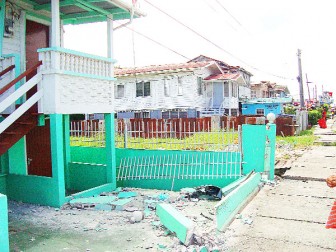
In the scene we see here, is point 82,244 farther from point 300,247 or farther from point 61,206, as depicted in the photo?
point 300,247

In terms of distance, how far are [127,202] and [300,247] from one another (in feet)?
12.5

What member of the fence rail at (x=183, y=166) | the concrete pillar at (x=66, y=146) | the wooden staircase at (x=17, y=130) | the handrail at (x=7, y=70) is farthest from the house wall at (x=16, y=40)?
the fence rail at (x=183, y=166)

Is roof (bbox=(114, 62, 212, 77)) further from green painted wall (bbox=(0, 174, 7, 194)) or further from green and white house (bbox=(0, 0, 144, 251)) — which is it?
green painted wall (bbox=(0, 174, 7, 194))

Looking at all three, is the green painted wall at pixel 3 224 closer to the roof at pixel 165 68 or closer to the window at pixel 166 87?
the roof at pixel 165 68

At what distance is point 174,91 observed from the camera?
26234mm

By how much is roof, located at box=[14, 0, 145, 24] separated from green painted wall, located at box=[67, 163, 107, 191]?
4.03 meters

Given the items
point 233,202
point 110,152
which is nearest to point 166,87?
point 110,152

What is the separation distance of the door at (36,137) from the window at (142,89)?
737 inches

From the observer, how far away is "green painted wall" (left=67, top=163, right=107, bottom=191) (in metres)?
8.88

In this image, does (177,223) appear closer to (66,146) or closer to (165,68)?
(66,146)

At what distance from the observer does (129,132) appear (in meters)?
9.20

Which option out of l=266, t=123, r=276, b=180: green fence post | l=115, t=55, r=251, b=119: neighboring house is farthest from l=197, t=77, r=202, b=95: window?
l=266, t=123, r=276, b=180: green fence post

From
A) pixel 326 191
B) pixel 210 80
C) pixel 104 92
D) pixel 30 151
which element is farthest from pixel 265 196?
pixel 210 80

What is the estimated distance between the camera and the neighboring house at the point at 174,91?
26.0 m
